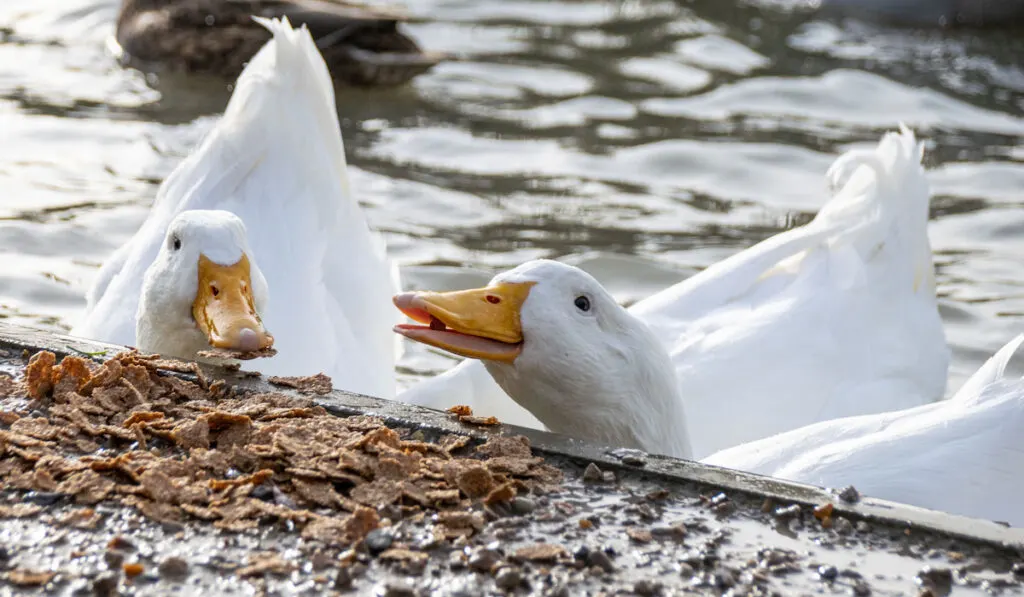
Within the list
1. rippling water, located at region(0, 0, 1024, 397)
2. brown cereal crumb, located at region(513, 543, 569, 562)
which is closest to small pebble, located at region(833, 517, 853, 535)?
brown cereal crumb, located at region(513, 543, 569, 562)

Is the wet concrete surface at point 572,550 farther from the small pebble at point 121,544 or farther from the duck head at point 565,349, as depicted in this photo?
the duck head at point 565,349

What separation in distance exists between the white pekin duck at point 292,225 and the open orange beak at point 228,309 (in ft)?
1.94

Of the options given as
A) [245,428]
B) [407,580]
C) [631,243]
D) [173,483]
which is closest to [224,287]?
[245,428]

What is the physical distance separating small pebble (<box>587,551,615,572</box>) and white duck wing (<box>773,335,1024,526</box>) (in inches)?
47.7

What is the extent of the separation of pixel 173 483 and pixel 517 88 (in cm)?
798

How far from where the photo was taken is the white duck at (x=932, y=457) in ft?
11.7

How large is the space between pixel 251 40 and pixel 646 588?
796cm

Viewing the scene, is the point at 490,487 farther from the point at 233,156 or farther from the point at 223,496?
the point at 233,156

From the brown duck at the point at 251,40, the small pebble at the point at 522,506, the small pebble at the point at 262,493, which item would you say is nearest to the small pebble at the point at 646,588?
the small pebble at the point at 522,506

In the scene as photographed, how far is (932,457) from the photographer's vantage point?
363cm

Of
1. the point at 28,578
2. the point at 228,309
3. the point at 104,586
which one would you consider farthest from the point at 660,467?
the point at 228,309

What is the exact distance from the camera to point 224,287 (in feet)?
13.1

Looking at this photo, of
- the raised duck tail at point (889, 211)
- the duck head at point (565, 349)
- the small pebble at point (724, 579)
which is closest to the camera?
the small pebble at point (724, 579)

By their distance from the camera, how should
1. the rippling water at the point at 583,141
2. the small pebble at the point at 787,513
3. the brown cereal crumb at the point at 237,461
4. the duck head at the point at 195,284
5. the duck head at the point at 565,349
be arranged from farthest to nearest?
the rippling water at the point at 583,141
the duck head at the point at 195,284
the duck head at the point at 565,349
the small pebble at the point at 787,513
the brown cereal crumb at the point at 237,461
